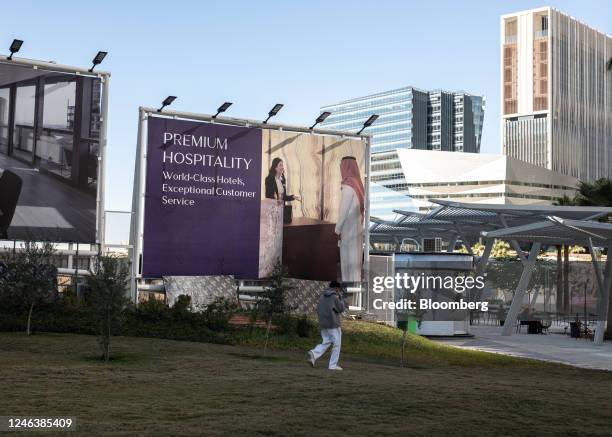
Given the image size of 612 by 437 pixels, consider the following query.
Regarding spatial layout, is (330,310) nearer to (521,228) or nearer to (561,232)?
(521,228)

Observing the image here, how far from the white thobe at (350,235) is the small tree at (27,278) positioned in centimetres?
1439

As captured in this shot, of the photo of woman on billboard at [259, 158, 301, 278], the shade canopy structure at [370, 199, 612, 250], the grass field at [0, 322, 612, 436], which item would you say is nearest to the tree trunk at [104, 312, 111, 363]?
the grass field at [0, 322, 612, 436]

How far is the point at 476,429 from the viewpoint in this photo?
1081 cm

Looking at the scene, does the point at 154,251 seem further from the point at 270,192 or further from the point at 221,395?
the point at 221,395

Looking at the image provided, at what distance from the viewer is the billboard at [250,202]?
32.4m

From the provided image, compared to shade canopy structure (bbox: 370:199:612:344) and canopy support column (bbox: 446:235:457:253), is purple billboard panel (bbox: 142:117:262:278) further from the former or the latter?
canopy support column (bbox: 446:235:457:253)

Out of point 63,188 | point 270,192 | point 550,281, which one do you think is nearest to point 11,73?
point 63,188

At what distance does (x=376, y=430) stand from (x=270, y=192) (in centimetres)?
2437

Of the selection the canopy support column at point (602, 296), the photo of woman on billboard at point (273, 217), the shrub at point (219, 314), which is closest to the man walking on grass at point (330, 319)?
the shrub at point (219, 314)

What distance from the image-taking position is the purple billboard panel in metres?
32.2

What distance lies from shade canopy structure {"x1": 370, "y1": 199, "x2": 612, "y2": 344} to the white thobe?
5.43m

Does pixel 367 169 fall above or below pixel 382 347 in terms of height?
above

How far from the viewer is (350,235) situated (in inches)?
1423

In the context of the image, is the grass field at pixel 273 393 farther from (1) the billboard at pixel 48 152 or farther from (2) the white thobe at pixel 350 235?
(2) the white thobe at pixel 350 235
